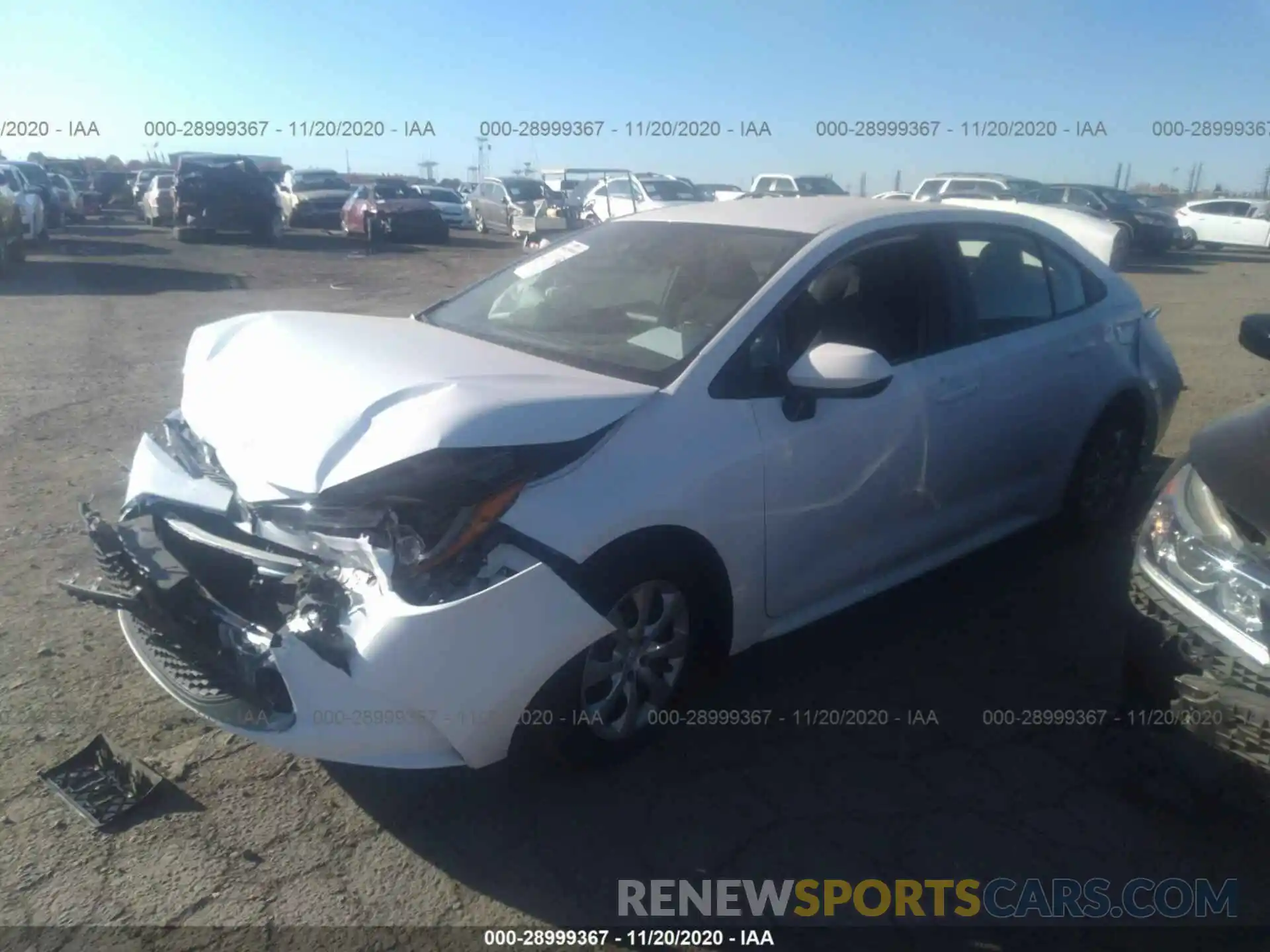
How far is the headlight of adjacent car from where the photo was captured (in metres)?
2.61

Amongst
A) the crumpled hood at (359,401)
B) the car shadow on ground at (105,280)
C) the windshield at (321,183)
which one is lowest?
the car shadow on ground at (105,280)

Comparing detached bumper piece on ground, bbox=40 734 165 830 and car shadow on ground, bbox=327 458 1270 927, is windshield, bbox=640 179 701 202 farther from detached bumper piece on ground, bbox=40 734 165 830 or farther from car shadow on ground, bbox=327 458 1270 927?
detached bumper piece on ground, bbox=40 734 165 830

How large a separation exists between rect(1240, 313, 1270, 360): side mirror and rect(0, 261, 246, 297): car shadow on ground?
46.4 ft

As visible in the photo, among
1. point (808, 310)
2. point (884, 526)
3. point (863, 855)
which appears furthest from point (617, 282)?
point (863, 855)

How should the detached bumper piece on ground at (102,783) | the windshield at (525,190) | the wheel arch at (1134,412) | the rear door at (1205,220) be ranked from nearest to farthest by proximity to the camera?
the detached bumper piece on ground at (102,783) < the wheel arch at (1134,412) < the rear door at (1205,220) < the windshield at (525,190)

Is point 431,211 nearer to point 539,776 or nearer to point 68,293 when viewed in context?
point 68,293

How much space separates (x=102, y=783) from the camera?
3174 mm

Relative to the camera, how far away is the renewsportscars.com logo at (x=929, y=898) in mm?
2811

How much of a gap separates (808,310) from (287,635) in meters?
2.05

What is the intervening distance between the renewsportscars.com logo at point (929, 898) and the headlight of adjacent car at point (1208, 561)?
2.60 feet

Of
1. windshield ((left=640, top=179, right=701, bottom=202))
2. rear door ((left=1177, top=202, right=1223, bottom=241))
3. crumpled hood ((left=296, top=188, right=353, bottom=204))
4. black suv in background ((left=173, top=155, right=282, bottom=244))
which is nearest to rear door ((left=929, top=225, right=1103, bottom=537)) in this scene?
windshield ((left=640, top=179, right=701, bottom=202))

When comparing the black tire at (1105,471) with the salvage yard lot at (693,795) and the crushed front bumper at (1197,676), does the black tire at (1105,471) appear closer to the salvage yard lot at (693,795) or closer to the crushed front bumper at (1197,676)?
the salvage yard lot at (693,795)

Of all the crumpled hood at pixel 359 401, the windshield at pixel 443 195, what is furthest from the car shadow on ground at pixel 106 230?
the crumpled hood at pixel 359 401

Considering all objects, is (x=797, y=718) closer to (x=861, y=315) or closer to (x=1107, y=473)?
(x=861, y=315)
